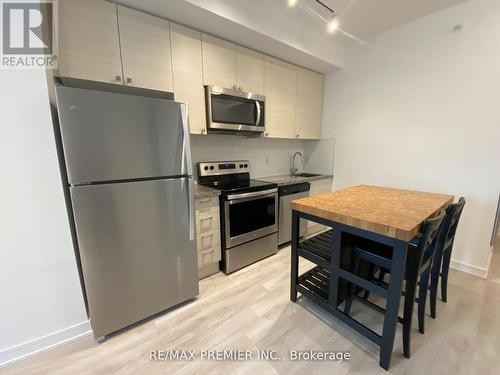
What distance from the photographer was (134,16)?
1666 millimetres

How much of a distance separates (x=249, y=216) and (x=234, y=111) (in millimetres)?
1148

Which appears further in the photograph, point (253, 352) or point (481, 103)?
point (481, 103)

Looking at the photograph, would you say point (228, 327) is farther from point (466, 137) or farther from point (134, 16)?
point (466, 137)

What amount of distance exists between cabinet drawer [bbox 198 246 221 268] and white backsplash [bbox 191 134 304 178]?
1030mm

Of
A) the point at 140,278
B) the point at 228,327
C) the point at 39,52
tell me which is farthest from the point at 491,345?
the point at 39,52

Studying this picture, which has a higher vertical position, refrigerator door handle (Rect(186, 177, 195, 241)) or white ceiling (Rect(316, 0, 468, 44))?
white ceiling (Rect(316, 0, 468, 44))

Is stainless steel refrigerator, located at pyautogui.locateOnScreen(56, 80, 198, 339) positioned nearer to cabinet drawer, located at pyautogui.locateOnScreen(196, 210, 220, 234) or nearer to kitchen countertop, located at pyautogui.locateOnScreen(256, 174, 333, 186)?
cabinet drawer, located at pyautogui.locateOnScreen(196, 210, 220, 234)

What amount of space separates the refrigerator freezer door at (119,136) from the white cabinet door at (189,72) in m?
0.53

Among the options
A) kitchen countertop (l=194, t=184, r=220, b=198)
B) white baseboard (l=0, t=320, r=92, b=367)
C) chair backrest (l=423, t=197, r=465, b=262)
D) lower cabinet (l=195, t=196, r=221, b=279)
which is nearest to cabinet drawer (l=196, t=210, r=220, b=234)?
lower cabinet (l=195, t=196, r=221, b=279)

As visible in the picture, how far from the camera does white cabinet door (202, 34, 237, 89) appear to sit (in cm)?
206

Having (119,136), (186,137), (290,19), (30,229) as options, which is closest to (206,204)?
(186,137)

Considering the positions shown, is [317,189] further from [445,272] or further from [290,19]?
[290,19]

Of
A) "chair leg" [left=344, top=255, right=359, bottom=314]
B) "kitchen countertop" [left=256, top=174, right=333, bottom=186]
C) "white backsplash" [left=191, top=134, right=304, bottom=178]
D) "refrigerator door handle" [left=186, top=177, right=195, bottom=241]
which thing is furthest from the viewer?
"kitchen countertop" [left=256, top=174, right=333, bottom=186]

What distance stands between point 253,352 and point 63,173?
169 cm
